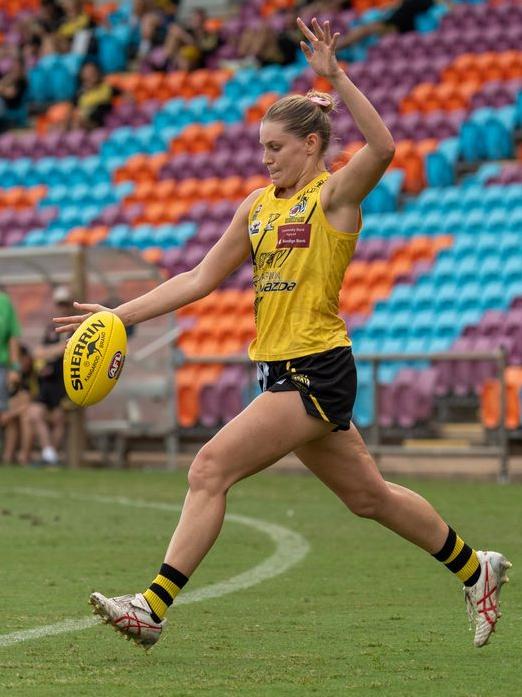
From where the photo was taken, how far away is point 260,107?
2414 cm

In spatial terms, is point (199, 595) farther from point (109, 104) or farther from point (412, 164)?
point (109, 104)

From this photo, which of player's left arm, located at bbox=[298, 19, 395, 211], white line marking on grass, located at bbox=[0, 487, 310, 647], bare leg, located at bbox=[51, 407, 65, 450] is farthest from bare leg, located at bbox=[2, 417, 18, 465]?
player's left arm, located at bbox=[298, 19, 395, 211]

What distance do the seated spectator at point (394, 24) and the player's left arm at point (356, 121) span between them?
1833 centimetres

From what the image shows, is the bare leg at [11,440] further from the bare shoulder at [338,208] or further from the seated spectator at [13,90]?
the bare shoulder at [338,208]

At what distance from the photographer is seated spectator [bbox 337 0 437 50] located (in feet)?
77.3

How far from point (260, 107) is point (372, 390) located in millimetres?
9607

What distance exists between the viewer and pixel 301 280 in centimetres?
577

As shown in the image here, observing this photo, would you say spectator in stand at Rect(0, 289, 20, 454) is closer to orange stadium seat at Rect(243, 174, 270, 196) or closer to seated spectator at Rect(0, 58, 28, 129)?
orange stadium seat at Rect(243, 174, 270, 196)

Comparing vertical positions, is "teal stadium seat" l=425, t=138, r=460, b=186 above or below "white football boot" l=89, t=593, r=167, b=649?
above

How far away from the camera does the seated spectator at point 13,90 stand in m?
28.0

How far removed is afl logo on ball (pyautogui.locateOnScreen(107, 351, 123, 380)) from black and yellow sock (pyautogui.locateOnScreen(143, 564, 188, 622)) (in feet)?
2.81

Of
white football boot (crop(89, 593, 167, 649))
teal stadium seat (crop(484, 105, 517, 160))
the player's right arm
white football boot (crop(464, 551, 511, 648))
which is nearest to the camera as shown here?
white football boot (crop(89, 593, 167, 649))

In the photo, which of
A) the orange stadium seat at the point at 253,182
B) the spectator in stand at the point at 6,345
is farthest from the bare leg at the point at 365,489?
the orange stadium seat at the point at 253,182

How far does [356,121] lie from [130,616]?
2.02m
